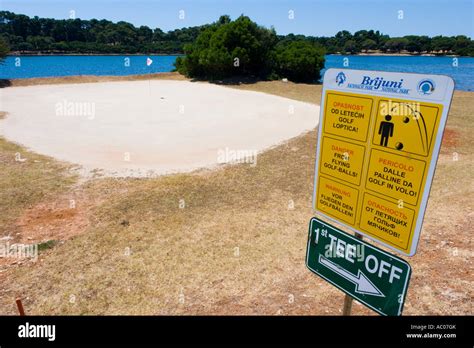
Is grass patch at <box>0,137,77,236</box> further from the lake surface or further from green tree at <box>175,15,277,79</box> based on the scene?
green tree at <box>175,15,277,79</box>

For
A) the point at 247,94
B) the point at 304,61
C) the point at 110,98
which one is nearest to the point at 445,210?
the point at 247,94

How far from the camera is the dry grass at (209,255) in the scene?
211 inches

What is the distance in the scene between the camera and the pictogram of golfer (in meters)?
2.14

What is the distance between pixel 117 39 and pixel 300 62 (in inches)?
3987

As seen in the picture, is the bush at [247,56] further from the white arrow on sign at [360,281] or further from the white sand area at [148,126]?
the white arrow on sign at [360,281]

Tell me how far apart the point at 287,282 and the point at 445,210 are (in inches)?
221

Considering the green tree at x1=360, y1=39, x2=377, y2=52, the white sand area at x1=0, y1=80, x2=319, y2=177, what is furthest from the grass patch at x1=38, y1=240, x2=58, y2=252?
the green tree at x1=360, y1=39, x2=377, y2=52

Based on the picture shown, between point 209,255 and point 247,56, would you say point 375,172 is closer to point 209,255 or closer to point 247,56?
point 209,255

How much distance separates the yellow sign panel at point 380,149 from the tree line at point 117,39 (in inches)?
4279

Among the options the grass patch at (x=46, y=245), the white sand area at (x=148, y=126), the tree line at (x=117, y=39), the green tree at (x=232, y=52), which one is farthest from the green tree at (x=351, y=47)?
the grass patch at (x=46, y=245)

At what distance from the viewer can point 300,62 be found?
40375mm

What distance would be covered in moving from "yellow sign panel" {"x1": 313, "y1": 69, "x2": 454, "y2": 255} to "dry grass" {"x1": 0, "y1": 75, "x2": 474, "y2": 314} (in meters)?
3.23

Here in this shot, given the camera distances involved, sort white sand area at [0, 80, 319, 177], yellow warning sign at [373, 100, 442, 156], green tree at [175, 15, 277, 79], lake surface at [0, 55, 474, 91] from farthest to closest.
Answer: lake surface at [0, 55, 474, 91], green tree at [175, 15, 277, 79], white sand area at [0, 80, 319, 177], yellow warning sign at [373, 100, 442, 156]
